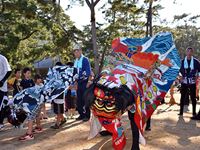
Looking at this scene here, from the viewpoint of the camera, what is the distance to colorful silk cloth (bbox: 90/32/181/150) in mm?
4332

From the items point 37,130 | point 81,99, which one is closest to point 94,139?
point 37,130

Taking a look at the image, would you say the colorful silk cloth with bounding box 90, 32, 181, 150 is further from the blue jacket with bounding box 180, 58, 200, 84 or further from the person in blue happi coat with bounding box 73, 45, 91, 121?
the blue jacket with bounding box 180, 58, 200, 84

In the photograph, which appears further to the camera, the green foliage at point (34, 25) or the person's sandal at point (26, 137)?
the green foliage at point (34, 25)

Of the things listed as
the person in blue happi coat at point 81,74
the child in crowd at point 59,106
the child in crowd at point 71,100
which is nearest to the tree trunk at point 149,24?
the child in crowd at point 71,100

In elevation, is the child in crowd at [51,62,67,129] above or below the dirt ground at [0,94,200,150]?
above

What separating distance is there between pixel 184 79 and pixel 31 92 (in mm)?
4055

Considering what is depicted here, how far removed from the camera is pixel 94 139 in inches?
224

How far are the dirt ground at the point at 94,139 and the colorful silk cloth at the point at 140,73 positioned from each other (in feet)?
1.99

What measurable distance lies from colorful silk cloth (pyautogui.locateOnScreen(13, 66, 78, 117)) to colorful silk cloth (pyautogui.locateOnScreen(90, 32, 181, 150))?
1230mm

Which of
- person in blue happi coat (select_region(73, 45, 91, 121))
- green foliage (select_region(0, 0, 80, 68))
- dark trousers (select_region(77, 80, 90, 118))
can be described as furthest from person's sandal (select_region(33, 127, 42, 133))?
green foliage (select_region(0, 0, 80, 68))

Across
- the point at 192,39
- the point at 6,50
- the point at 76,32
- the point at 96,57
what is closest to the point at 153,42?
the point at 96,57

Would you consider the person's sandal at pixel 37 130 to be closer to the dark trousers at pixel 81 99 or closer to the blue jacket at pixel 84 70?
the dark trousers at pixel 81 99

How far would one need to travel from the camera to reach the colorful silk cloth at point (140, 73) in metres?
4.33

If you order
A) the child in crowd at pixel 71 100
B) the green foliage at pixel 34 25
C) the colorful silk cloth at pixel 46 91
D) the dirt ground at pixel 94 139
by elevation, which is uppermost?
the green foliage at pixel 34 25
